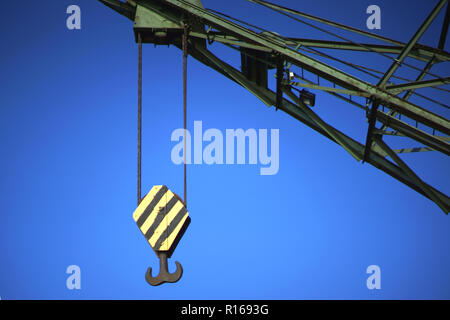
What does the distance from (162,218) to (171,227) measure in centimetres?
16

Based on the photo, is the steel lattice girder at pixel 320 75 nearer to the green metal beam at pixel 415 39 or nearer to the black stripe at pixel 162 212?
the green metal beam at pixel 415 39

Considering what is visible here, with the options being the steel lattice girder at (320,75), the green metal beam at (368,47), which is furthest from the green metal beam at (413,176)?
the green metal beam at (368,47)

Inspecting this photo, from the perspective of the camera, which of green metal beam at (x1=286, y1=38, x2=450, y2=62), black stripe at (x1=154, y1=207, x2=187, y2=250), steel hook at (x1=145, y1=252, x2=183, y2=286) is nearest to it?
steel hook at (x1=145, y1=252, x2=183, y2=286)

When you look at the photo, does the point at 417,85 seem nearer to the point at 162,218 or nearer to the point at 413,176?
the point at 413,176

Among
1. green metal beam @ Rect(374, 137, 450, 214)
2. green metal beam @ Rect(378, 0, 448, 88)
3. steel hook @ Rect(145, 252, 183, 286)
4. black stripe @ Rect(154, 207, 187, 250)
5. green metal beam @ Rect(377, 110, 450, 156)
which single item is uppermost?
green metal beam @ Rect(378, 0, 448, 88)

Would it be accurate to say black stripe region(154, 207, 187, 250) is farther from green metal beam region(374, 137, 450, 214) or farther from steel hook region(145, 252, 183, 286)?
green metal beam region(374, 137, 450, 214)

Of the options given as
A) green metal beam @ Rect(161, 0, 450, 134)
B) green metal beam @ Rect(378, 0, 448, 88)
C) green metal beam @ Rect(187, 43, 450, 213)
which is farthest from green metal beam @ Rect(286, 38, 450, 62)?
green metal beam @ Rect(378, 0, 448, 88)

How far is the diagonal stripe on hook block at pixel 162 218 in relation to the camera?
21.8 ft

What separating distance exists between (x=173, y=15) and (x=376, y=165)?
162 inches

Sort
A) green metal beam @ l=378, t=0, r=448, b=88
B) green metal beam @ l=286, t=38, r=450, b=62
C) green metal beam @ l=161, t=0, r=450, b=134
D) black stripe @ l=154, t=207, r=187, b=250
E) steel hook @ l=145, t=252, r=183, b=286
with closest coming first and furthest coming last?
1. steel hook @ l=145, t=252, r=183, b=286
2. black stripe @ l=154, t=207, r=187, b=250
3. green metal beam @ l=378, t=0, r=448, b=88
4. green metal beam @ l=161, t=0, r=450, b=134
5. green metal beam @ l=286, t=38, r=450, b=62

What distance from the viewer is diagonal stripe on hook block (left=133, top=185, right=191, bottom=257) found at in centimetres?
664

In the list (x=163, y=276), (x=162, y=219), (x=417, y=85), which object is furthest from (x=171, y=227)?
(x=417, y=85)

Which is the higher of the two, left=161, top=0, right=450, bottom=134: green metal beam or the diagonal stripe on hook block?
left=161, top=0, right=450, bottom=134: green metal beam

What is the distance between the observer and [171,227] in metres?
6.70
